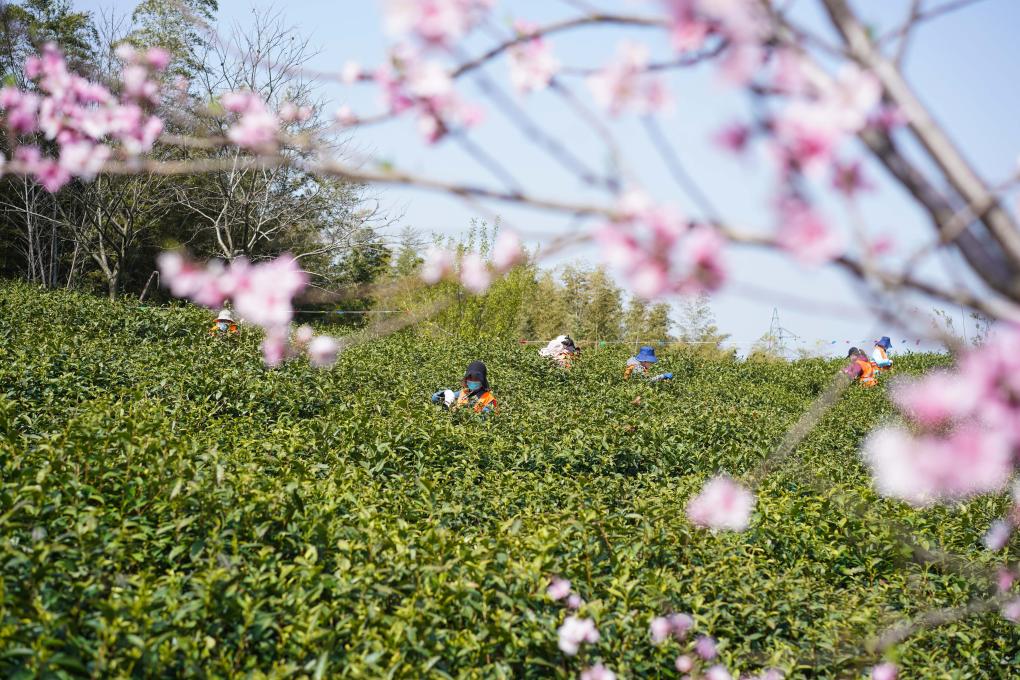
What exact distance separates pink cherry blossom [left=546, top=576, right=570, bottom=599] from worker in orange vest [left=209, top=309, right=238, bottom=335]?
9.33 m

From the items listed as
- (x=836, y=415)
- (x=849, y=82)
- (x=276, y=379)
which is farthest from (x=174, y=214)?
(x=849, y=82)

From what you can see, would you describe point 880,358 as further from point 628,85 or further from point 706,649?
point 628,85

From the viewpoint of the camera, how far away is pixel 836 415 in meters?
10.7

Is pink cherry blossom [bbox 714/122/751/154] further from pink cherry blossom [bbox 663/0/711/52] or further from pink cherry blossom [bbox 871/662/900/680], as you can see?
pink cherry blossom [bbox 871/662/900/680]

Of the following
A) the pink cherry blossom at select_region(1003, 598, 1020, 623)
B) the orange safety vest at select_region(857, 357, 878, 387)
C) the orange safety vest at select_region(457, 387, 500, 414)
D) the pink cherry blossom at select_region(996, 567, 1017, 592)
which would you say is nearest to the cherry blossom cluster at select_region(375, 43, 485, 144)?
the pink cherry blossom at select_region(996, 567, 1017, 592)

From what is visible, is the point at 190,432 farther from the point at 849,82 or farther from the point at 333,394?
the point at 849,82

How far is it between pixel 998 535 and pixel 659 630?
2.88 m

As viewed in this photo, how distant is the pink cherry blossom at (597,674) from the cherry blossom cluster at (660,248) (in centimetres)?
221

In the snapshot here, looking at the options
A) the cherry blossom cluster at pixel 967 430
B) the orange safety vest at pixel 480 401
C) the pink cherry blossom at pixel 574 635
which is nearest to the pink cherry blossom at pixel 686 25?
the cherry blossom cluster at pixel 967 430

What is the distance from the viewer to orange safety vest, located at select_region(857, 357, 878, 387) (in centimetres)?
1479

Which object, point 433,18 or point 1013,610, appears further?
point 1013,610

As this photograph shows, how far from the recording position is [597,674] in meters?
3.18

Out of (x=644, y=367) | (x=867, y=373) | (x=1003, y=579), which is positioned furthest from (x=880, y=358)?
(x=1003, y=579)

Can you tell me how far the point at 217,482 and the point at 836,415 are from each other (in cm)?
882
